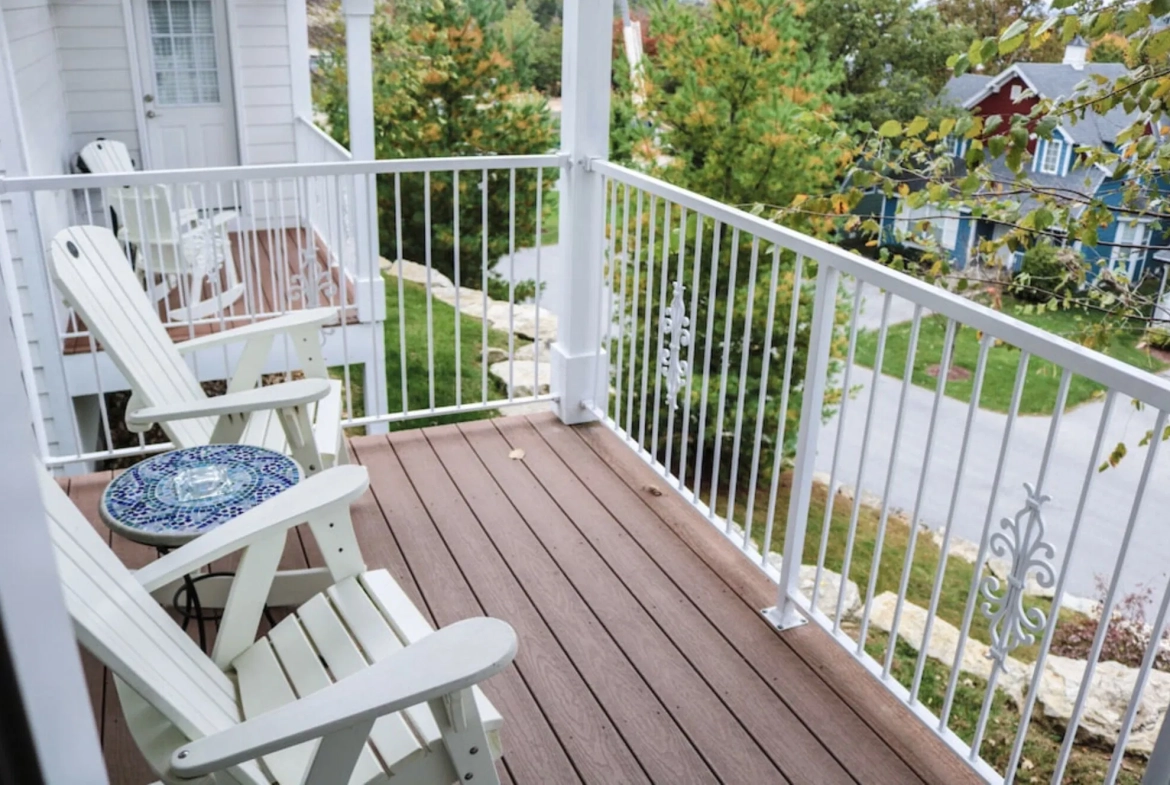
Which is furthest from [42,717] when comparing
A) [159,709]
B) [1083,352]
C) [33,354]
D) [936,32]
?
[936,32]

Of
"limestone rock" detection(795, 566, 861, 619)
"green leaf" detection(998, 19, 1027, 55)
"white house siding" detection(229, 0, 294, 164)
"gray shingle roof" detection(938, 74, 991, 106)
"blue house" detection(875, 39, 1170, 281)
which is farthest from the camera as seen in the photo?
"white house siding" detection(229, 0, 294, 164)

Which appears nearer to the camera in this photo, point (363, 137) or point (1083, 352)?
point (1083, 352)

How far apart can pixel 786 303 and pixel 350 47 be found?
3.27 metres

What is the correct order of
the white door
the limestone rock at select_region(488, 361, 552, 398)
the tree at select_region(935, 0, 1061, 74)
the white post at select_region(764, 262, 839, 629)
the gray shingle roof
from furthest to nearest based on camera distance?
the limestone rock at select_region(488, 361, 552, 398) → the white door → the gray shingle roof → the tree at select_region(935, 0, 1061, 74) → the white post at select_region(764, 262, 839, 629)

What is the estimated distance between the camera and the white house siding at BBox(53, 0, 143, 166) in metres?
7.47

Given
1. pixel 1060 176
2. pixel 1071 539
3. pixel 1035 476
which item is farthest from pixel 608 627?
pixel 1035 476

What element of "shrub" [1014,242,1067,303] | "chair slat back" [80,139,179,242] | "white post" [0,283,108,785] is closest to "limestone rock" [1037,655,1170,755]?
"shrub" [1014,242,1067,303]

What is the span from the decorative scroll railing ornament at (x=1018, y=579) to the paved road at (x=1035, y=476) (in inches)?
182

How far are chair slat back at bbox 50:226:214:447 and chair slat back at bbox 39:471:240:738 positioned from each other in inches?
37.0

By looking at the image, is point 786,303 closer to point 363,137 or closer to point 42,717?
point 363,137

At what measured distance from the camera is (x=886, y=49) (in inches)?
A: 255

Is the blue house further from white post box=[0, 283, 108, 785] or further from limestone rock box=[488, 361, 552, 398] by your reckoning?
limestone rock box=[488, 361, 552, 398]

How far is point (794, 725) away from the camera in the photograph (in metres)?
→ 2.47

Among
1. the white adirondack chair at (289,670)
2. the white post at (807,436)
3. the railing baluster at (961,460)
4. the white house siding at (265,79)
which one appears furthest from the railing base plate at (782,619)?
the white house siding at (265,79)
